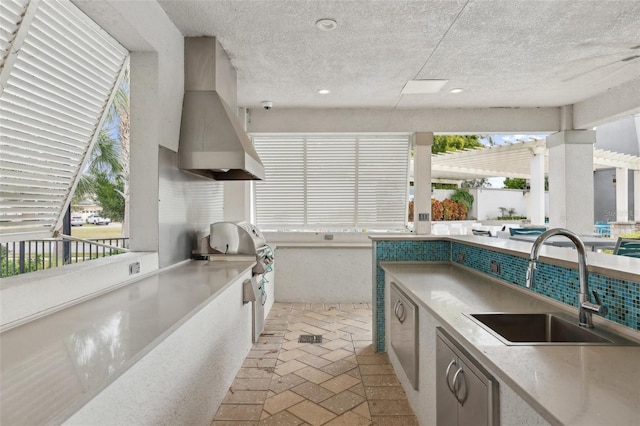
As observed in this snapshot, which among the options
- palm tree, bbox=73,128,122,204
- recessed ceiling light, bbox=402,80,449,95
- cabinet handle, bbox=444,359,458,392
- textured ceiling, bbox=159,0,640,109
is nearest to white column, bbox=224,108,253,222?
textured ceiling, bbox=159,0,640,109

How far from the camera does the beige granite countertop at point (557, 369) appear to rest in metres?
0.81

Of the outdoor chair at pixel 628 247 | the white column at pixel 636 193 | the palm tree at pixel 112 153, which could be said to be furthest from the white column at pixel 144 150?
the white column at pixel 636 193

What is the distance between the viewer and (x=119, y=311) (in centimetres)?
152

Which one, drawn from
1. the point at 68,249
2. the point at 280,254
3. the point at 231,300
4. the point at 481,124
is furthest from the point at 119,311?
the point at 481,124

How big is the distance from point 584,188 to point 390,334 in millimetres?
3785

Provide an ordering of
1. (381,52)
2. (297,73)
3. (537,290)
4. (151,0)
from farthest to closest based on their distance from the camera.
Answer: (297,73)
(381,52)
(151,0)
(537,290)

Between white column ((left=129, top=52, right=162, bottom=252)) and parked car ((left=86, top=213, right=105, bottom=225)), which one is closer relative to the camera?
white column ((left=129, top=52, right=162, bottom=252))

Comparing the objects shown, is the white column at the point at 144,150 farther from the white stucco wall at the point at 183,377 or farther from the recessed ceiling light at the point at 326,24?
the recessed ceiling light at the point at 326,24

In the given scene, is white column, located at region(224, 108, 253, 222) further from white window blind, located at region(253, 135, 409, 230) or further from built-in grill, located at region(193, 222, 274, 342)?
built-in grill, located at region(193, 222, 274, 342)

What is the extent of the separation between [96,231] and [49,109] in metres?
4.85

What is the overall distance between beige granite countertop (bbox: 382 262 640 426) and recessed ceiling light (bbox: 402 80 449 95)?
2.86 meters

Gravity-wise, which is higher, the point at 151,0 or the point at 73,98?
the point at 151,0

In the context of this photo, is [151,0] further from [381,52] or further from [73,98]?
[381,52]

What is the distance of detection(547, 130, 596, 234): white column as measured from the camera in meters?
4.78
